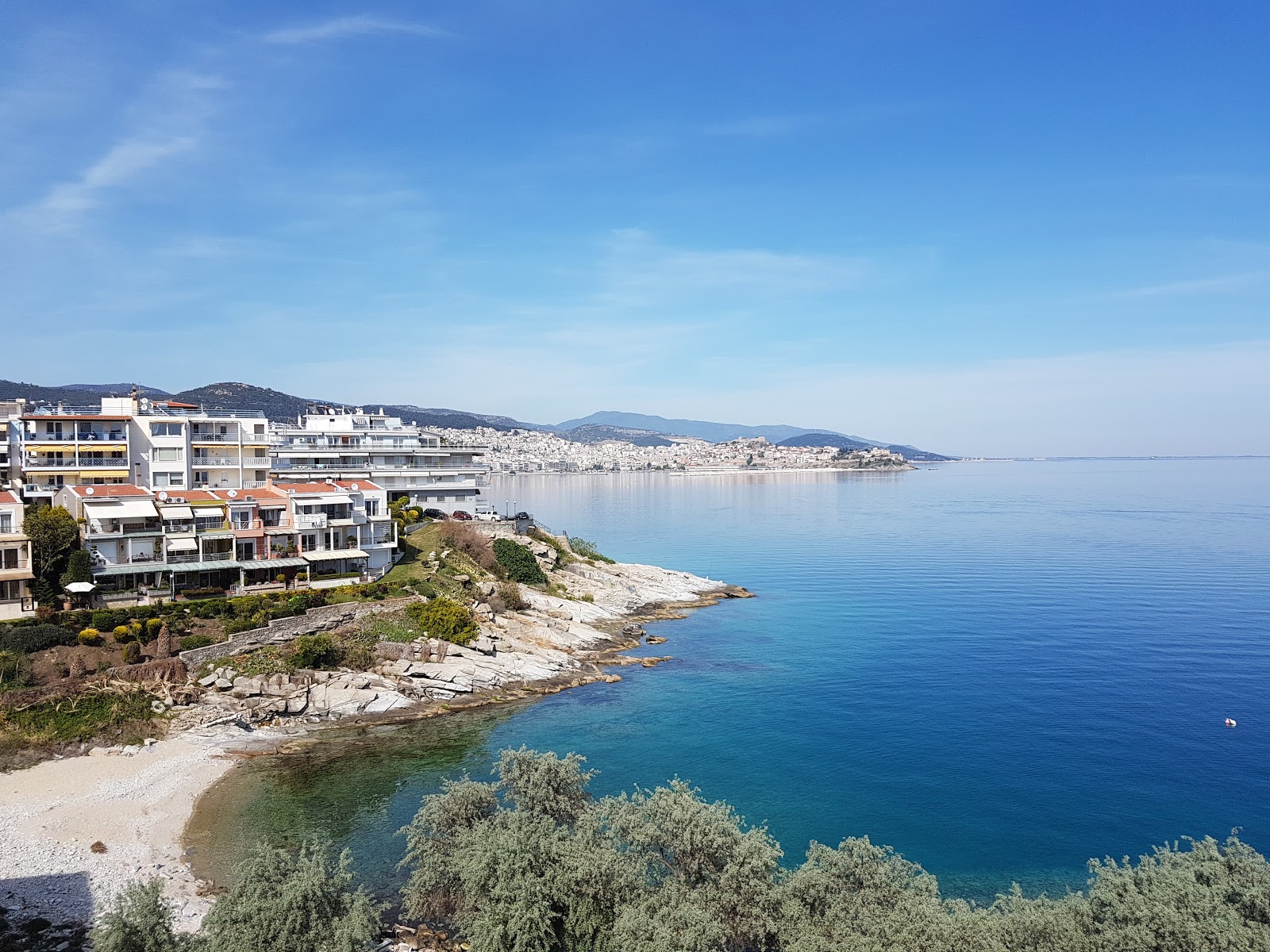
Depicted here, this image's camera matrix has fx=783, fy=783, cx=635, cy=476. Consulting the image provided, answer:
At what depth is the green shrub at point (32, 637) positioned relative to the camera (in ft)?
107

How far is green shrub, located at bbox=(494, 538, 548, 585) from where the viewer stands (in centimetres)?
5619

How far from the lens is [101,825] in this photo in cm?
2456

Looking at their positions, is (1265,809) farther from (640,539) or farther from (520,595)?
(640,539)

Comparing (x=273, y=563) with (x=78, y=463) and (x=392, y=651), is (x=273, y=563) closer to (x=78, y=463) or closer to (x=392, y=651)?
(x=392, y=651)

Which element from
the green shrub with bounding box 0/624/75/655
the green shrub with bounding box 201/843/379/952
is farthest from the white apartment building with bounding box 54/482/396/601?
the green shrub with bounding box 201/843/379/952

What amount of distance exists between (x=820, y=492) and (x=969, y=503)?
44.9m

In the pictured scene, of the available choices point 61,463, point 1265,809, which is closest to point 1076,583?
point 1265,809

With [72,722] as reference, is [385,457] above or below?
above

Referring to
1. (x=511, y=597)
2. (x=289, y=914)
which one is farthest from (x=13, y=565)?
(x=289, y=914)

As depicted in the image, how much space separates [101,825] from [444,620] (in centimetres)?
1868

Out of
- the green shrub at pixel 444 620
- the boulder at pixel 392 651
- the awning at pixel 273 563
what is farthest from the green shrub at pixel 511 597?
the awning at pixel 273 563

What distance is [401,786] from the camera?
28547 millimetres

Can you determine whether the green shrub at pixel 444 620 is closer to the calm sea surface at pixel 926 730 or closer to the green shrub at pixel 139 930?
the calm sea surface at pixel 926 730

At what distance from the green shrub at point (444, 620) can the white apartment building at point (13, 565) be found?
17.5 metres
